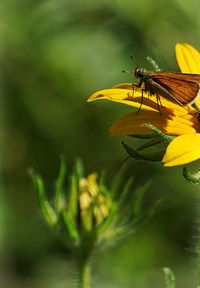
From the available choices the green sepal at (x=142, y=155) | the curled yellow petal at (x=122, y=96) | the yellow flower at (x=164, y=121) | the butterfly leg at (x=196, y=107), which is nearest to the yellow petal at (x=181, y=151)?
the yellow flower at (x=164, y=121)

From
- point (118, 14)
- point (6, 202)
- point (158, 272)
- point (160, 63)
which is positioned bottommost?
point (158, 272)

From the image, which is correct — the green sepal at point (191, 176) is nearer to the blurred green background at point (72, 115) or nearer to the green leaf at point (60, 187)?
the green leaf at point (60, 187)

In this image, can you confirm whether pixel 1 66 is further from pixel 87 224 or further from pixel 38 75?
pixel 87 224

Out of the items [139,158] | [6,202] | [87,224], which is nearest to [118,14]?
[6,202]

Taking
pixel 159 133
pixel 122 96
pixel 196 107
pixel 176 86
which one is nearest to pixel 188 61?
pixel 196 107

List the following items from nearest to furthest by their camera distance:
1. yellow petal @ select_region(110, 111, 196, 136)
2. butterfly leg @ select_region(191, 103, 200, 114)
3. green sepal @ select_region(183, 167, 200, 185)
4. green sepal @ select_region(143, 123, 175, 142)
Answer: green sepal @ select_region(183, 167, 200, 185) → green sepal @ select_region(143, 123, 175, 142) → yellow petal @ select_region(110, 111, 196, 136) → butterfly leg @ select_region(191, 103, 200, 114)

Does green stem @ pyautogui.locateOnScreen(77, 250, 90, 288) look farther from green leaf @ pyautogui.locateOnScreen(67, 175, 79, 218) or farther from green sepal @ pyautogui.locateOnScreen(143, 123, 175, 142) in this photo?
green sepal @ pyautogui.locateOnScreen(143, 123, 175, 142)

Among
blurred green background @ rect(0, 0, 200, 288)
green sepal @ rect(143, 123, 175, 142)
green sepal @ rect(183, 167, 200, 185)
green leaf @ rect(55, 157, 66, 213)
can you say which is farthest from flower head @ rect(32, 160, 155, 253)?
blurred green background @ rect(0, 0, 200, 288)
